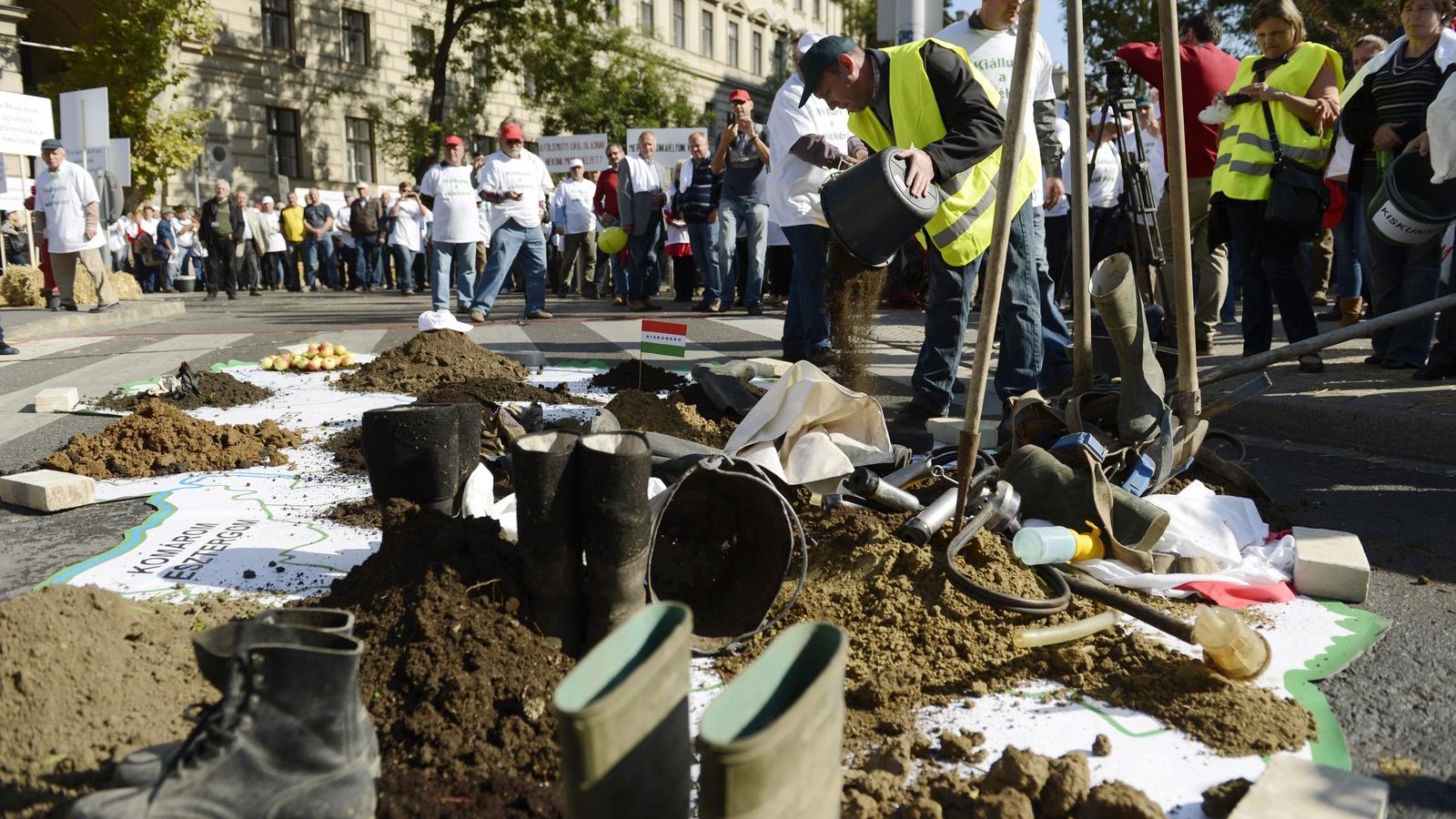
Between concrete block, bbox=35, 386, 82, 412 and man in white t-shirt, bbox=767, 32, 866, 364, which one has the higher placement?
man in white t-shirt, bbox=767, 32, 866, 364

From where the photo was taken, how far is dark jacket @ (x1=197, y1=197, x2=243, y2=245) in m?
19.8

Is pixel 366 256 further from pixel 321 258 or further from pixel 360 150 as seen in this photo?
pixel 360 150

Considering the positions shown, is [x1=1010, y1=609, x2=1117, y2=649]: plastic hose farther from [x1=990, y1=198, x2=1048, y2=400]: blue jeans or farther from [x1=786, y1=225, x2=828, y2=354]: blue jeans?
[x1=786, y1=225, x2=828, y2=354]: blue jeans

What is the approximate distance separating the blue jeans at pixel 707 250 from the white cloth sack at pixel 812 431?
26.8ft

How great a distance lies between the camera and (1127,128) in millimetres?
10227

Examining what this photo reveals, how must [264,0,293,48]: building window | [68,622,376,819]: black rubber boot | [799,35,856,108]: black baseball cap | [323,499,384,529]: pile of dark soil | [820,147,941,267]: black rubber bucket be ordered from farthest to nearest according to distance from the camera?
[264,0,293,48]: building window → [799,35,856,108]: black baseball cap → [820,147,941,267]: black rubber bucket → [323,499,384,529]: pile of dark soil → [68,622,376,819]: black rubber boot

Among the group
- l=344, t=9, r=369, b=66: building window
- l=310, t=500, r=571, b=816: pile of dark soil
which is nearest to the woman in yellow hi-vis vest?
l=310, t=500, r=571, b=816: pile of dark soil

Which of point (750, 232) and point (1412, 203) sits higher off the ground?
point (750, 232)

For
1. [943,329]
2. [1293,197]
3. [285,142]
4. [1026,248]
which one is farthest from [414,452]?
[285,142]

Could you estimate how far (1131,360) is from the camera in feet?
11.0

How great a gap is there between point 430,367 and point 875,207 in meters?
3.36

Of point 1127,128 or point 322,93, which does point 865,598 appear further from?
point 322,93

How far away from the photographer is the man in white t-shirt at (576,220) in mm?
15164

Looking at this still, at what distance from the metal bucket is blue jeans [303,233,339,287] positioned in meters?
21.8
